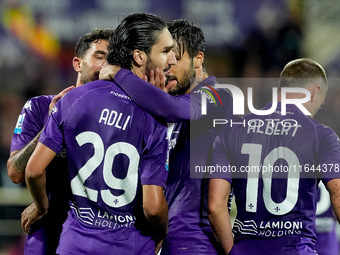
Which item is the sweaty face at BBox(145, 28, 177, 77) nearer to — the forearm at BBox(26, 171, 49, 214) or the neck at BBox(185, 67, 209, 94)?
the neck at BBox(185, 67, 209, 94)

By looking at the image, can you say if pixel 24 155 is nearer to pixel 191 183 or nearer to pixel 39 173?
pixel 39 173

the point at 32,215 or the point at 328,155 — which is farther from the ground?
the point at 328,155

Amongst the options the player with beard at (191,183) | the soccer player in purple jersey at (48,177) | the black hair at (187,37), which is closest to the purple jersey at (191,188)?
the player with beard at (191,183)

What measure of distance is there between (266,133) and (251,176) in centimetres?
29

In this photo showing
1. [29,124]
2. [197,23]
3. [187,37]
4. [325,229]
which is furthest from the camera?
[197,23]

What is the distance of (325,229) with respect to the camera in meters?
5.54

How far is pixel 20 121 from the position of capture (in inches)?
156

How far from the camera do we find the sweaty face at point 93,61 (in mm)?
4090

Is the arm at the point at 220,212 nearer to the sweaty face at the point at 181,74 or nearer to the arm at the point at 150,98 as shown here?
the arm at the point at 150,98

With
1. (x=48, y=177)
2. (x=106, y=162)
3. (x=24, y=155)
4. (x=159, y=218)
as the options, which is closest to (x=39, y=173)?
(x=106, y=162)

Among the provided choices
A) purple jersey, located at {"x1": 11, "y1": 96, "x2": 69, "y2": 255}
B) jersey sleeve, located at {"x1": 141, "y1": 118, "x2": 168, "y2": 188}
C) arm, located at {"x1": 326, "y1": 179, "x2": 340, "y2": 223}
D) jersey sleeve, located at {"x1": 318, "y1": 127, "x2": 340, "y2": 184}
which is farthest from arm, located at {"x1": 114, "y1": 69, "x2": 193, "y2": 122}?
arm, located at {"x1": 326, "y1": 179, "x2": 340, "y2": 223}

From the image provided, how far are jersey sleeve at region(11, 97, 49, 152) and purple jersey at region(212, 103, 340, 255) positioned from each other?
1204 millimetres

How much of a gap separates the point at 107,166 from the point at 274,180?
43.2 inches

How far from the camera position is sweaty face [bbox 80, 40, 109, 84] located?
409 centimetres
